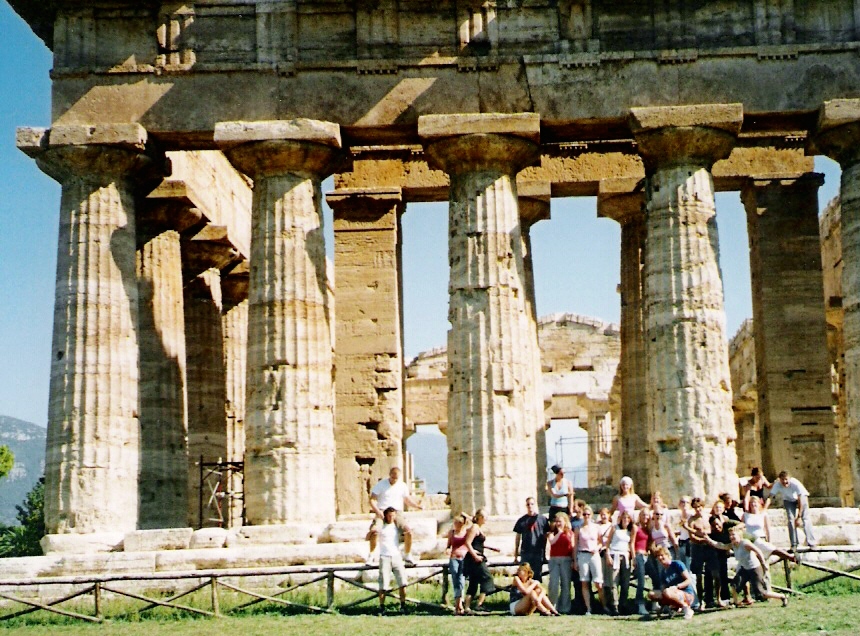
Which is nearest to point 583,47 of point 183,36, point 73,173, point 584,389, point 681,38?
point 681,38

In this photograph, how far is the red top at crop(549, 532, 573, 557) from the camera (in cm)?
2327

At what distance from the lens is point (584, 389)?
5097cm

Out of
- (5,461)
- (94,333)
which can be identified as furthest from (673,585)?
(5,461)

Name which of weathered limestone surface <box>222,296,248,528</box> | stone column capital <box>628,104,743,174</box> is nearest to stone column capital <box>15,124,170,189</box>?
weathered limestone surface <box>222,296,248,528</box>

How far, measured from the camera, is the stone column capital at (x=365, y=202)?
119 ft

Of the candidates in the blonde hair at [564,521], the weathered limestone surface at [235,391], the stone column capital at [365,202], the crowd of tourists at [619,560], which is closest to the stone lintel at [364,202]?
the stone column capital at [365,202]

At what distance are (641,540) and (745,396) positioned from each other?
23.9m

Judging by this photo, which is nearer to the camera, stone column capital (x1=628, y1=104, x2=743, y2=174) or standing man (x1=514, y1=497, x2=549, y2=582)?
standing man (x1=514, y1=497, x2=549, y2=582)

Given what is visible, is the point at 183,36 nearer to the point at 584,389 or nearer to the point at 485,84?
the point at 485,84

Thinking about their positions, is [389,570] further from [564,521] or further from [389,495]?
[564,521]

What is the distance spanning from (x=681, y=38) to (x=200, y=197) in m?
11.5

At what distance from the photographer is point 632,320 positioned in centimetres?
3644

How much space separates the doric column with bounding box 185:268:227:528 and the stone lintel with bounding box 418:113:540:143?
9.91m

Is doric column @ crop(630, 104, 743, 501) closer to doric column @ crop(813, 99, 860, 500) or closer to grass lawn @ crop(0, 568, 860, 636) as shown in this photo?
doric column @ crop(813, 99, 860, 500)
